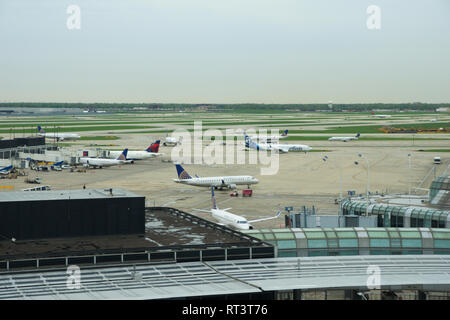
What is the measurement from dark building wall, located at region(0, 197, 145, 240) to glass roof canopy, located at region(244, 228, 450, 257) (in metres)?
9.27

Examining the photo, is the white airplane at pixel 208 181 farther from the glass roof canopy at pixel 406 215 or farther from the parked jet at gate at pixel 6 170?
the parked jet at gate at pixel 6 170

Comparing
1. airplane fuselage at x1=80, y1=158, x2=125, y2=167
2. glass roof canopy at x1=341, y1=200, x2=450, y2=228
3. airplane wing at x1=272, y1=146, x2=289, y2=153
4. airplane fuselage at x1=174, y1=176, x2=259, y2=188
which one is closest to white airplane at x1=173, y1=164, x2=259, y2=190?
airplane fuselage at x1=174, y1=176, x2=259, y2=188

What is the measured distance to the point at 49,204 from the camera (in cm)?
4847

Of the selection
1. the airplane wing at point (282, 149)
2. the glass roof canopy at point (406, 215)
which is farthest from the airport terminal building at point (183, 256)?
the airplane wing at point (282, 149)

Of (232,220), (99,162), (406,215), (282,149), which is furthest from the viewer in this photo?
(282,149)

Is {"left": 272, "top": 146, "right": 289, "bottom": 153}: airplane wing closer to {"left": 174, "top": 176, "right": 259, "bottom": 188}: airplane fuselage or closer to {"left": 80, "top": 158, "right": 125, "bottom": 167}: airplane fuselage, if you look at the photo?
{"left": 80, "top": 158, "right": 125, "bottom": 167}: airplane fuselage

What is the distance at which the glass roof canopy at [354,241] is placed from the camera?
49094mm

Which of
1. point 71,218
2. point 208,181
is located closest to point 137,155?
point 208,181

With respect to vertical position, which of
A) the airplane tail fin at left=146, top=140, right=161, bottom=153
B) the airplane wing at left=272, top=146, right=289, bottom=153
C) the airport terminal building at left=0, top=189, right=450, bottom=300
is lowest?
the airplane wing at left=272, top=146, right=289, bottom=153

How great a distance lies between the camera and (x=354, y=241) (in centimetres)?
4981

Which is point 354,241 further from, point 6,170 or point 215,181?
point 6,170

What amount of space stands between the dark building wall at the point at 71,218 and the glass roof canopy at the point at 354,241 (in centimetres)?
927

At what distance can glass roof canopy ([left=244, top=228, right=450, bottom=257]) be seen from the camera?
4909 cm

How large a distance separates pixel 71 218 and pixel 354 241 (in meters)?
21.3
